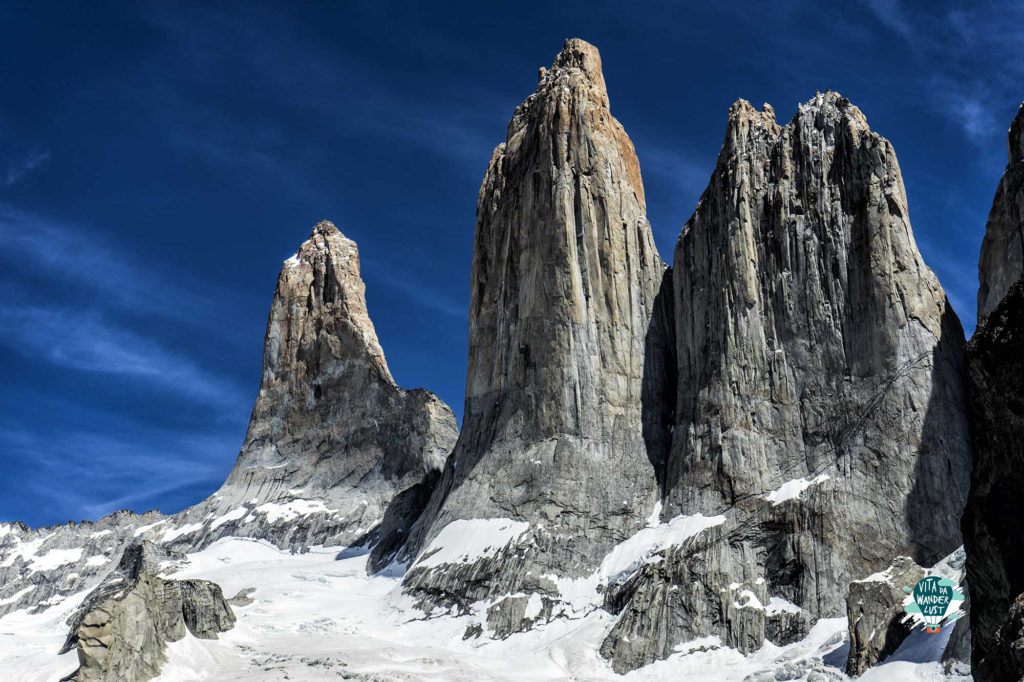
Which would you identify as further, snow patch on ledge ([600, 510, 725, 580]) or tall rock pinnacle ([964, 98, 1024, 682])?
snow patch on ledge ([600, 510, 725, 580])

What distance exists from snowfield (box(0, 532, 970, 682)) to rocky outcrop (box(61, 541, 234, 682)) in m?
0.91

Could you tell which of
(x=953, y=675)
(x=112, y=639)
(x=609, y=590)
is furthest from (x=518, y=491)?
(x=953, y=675)

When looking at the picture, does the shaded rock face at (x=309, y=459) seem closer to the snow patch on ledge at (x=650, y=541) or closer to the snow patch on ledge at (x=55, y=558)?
the snow patch on ledge at (x=55, y=558)

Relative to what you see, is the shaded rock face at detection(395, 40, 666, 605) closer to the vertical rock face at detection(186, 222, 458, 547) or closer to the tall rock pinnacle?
the vertical rock face at detection(186, 222, 458, 547)

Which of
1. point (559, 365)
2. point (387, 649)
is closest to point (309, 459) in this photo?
point (559, 365)

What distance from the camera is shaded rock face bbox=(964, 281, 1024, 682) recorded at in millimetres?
19000

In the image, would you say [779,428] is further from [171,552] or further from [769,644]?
[171,552]

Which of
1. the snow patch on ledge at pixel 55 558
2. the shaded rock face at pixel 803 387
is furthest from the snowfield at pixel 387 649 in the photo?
the snow patch on ledge at pixel 55 558

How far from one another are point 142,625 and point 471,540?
1797 centimetres

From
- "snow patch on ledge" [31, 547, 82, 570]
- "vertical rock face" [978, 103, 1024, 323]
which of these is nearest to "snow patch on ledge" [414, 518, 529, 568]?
"vertical rock face" [978, 103, 1024, 323]

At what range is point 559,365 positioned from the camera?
59062 millimetres

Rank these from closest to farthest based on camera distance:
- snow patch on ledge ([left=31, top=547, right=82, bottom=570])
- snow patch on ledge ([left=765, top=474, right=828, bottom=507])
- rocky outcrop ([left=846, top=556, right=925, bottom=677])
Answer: rocky outcrop ([left=846, top=556, right=925, bottom=677])
snow patch on ledge ([left=765, top=474, right=828, bottom=507])
snow patch on ledge ([left=31, top=547, right=82, bottom=570])

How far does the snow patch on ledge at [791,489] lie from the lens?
47.8m

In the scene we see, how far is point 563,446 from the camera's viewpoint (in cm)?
5728
